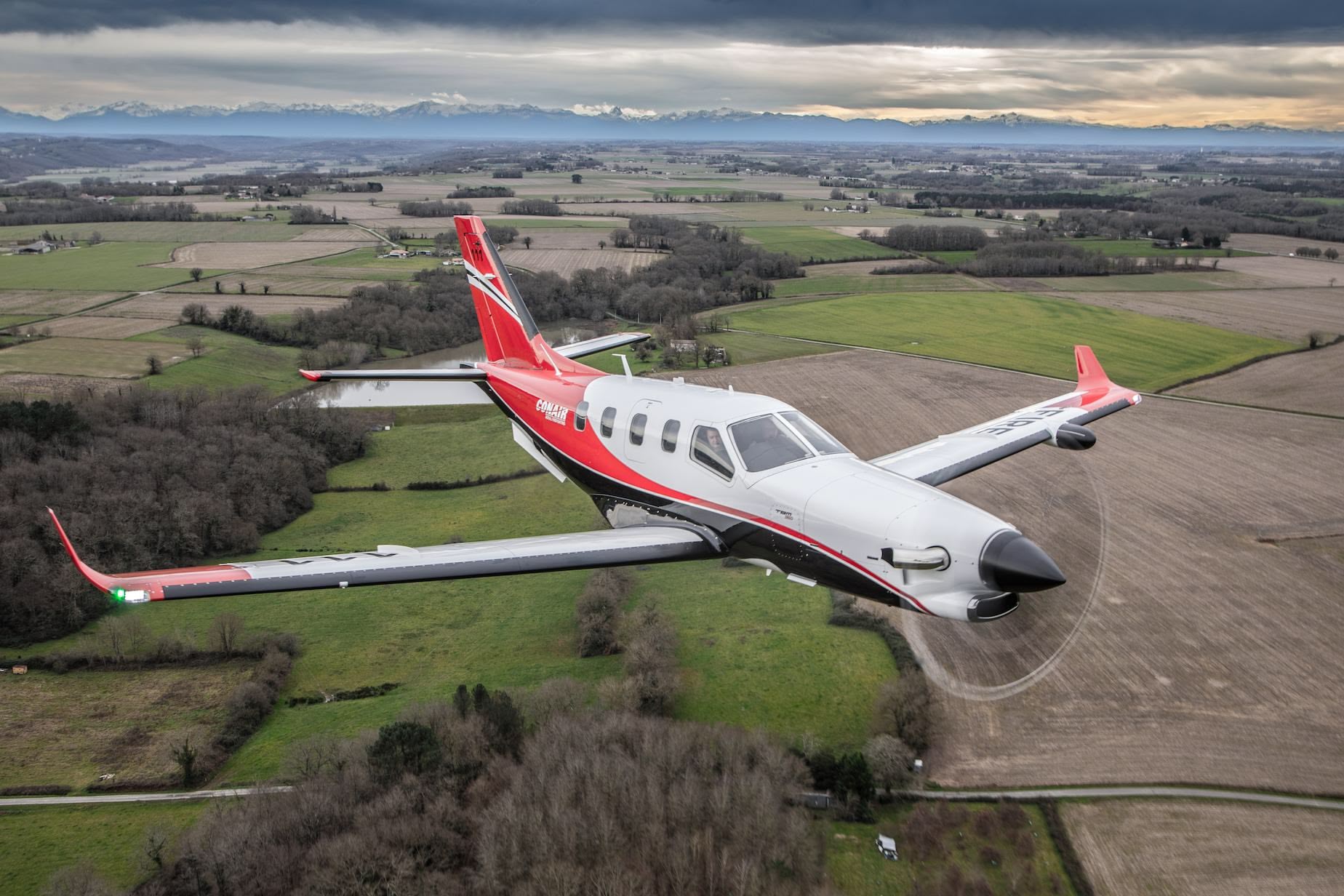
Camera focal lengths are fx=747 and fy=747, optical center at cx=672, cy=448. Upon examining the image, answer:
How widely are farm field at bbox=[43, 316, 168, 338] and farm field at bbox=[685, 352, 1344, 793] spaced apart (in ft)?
204

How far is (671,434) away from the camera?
651 inches

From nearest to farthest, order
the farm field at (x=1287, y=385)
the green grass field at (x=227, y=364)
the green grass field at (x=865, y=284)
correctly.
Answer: the farm field at (x=1287, y=385), the green grass field at (x=227, y=364), the green grass field at (x=865, y=284)

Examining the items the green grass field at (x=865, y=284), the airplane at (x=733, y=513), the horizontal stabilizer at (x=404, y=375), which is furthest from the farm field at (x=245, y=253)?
the airplane at (x=733, y=513)

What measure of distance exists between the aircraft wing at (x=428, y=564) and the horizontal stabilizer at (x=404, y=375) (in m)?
6.55

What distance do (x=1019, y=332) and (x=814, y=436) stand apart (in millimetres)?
59575

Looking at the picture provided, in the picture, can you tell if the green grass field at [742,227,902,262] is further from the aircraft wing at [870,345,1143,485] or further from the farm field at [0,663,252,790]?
the farm field at [0,663,252,790]

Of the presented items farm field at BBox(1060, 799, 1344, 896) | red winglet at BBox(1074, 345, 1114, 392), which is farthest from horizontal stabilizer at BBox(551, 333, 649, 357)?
farm field at BBox(1060, 799, 1344, 896)

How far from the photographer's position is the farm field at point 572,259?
94938mm

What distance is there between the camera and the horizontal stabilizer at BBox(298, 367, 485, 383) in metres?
20.1

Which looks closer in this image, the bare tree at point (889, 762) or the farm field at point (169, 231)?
the bare tree at point (889, 762)

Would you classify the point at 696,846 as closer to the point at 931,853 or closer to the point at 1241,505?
the point at 931,853

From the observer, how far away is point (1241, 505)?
35531mm

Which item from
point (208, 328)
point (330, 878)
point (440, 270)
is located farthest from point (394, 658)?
point (440, 270)

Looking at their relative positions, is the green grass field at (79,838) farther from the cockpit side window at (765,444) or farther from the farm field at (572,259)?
the farm field at (572,259)
